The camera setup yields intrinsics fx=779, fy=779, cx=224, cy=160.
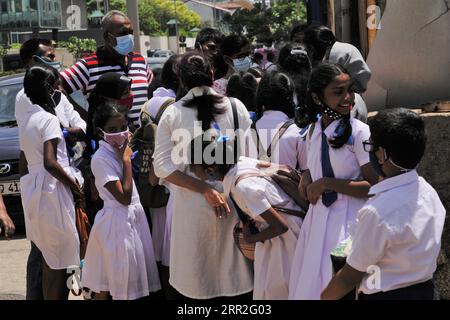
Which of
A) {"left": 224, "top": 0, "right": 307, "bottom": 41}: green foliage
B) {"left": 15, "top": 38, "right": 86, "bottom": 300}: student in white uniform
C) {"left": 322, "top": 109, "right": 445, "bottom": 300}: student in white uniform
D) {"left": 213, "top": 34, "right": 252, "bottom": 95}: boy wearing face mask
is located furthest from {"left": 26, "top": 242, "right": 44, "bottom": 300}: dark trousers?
{"left": 224, "top": 0, "right": 307, "bottom": 41}: green foliage

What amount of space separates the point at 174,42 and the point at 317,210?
282 feet

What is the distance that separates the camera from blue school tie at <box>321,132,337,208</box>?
12.2ft

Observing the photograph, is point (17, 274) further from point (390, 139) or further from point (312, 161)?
point (390, 139)

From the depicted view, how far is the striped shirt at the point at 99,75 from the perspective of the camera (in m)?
5.71

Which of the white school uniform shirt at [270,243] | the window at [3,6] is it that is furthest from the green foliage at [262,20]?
the window at [3,6]

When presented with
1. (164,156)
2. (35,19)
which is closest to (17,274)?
(164,156)

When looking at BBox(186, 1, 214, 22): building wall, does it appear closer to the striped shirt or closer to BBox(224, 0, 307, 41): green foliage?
BBox(224, 0, 307, 41): green foliage

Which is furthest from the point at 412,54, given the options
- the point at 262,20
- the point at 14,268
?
the point at 262,20

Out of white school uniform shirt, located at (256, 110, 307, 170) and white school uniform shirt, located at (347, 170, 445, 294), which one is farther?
white school uniform shirt, located at (256, 110, 307, 170)

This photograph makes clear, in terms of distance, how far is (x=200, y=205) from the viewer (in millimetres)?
4215

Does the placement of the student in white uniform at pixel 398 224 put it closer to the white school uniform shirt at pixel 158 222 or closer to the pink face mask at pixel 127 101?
the white school uniform shirt at pixel 158 222

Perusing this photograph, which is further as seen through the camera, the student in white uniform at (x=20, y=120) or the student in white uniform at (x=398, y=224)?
the student in white uniform at (x=20, y=120)

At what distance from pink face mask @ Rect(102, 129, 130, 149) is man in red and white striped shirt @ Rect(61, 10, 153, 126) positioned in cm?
75

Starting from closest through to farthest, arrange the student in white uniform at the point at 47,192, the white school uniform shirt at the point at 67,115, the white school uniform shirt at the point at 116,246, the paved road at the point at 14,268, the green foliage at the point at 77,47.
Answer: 1. the white school uniform shirt at the point at 116,246
2. the student in white uniform at the point at 47,192
3. the white school uniform shirt at the point at 67,115
4. the paved road at the point at 14,268
5. the green foliage at the point at 77,47
